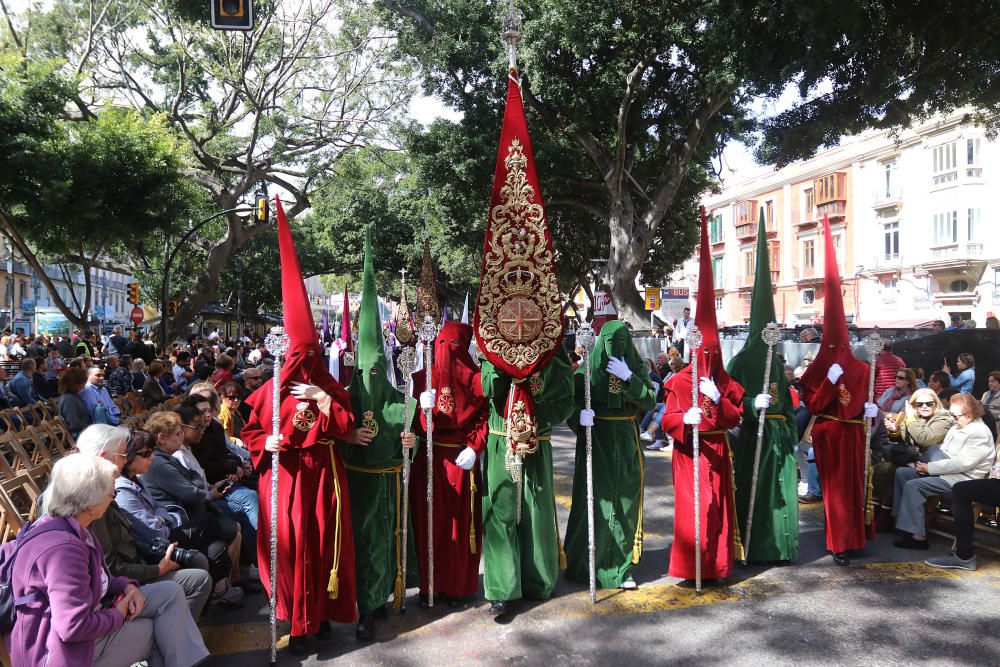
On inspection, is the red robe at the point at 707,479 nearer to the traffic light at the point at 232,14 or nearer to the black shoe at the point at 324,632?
the black shoe at the point at 324,632

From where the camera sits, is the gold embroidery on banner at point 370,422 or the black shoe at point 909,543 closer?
the gold embroidery on banner at point 370,422

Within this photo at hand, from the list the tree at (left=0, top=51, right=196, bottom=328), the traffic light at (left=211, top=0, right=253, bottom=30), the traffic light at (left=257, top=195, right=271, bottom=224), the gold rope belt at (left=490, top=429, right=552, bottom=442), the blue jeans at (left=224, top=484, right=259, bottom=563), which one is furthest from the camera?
the traffic light at (left=257, top=195, right=271, bottom=224)

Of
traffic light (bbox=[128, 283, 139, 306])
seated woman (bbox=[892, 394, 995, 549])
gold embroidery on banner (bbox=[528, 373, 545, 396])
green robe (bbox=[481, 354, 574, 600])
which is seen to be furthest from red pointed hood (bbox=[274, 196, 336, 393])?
traffic light (bbox=[128, 283, 139, 306])

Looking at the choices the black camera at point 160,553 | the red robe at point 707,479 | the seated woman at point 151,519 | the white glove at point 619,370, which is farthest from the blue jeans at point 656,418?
the black camera at point 160,553

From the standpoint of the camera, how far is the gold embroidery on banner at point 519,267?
4.82 metres

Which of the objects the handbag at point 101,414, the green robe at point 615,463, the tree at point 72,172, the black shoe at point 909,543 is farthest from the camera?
the tree at point 72,172

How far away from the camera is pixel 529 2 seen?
574 inches

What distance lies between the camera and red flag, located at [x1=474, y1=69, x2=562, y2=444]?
15.8ft

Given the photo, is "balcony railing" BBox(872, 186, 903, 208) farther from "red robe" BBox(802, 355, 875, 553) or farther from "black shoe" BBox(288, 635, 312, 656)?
"black shoe" BBox(288, 635, 312, 656)

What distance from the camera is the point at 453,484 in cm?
495

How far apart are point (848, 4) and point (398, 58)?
13559 millimetres

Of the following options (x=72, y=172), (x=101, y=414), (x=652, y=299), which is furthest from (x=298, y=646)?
(x=652, y=299)

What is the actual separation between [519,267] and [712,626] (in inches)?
102

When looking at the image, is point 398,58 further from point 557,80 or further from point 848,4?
point 848,4
